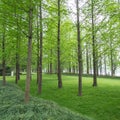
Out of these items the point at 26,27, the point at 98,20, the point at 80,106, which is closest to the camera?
the point at 26,27

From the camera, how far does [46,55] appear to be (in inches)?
823

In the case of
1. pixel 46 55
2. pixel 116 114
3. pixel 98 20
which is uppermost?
pixel 98 20

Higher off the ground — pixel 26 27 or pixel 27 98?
pixel 26 27

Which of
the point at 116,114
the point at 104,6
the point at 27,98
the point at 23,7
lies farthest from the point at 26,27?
the point at 104,6

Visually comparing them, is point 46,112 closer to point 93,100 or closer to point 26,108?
point 26,108

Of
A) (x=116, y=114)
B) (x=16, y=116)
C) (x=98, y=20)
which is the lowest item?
(x=116, y=114)

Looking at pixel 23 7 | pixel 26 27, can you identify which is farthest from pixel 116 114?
pixel 23 7

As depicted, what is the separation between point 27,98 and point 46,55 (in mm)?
14402

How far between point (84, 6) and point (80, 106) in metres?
6.33

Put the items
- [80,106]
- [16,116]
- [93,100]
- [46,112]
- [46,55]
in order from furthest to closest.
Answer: [46,55]
[93,100]
[80,106]
[46,112]
[16,116]

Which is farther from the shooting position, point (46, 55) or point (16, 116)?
point (46, 55)


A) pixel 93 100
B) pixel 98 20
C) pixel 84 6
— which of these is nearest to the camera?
pixel 93 100

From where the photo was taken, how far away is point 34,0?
22.1ft

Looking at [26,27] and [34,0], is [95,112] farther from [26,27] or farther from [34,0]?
[34,0]
